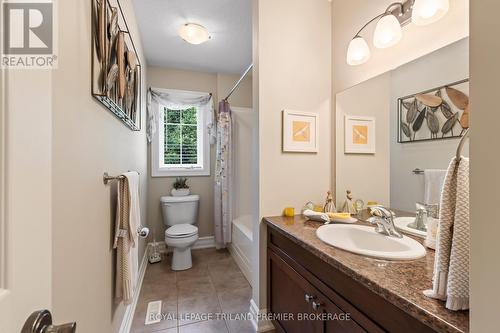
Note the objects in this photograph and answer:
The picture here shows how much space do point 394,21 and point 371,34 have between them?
24 centimetres

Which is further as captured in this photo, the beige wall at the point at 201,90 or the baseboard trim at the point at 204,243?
the baseboard trim at the point at 204,243

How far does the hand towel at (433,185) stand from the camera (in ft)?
3.61

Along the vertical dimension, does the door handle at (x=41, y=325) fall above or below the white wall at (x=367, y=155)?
below

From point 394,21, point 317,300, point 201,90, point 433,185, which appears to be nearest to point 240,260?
point 317,300

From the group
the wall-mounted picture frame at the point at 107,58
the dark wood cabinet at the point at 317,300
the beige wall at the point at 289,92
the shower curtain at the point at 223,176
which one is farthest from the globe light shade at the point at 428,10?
the shower curtain at the point at 223,176

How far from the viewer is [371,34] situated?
150cm

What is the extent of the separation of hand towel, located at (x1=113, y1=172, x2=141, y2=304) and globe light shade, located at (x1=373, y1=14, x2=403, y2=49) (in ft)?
5.60

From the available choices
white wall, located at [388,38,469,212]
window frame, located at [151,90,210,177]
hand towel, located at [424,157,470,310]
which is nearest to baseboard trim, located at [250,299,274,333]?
white wall, located at [388,38,469,212]

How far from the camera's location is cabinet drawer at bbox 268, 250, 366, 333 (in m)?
0.98

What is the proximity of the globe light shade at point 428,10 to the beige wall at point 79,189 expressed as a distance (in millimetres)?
1554

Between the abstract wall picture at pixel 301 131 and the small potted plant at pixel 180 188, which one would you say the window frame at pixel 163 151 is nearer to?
the small potted plant at pixel 180 188

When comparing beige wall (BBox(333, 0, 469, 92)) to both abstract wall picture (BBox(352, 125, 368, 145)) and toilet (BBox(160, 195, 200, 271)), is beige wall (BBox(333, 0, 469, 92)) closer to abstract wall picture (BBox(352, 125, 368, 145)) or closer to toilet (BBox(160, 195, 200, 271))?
abstract wall picture (BBox(352, 125, 368, 145))

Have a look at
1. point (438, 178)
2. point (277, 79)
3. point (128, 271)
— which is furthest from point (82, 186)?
point (438, 178)

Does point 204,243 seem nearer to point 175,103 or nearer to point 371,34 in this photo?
point 175,103
